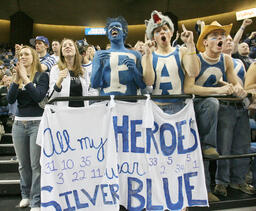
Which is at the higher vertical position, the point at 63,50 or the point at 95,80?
the point at 63,50

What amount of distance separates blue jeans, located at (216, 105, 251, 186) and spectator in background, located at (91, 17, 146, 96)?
91 centimetres

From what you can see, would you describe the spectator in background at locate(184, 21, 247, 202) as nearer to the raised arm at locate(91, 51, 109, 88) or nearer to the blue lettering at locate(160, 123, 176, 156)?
the blue lettering at locate(160, 123, 176, 156)

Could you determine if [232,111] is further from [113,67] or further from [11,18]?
[11,18]

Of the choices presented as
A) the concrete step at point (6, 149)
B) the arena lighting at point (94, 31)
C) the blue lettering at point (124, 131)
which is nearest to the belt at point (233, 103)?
the blue lettering at point (124, 131)

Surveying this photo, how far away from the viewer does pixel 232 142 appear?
8.32 ft

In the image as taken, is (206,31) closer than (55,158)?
No

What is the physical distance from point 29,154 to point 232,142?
2.11 metres

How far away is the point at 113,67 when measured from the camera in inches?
91.9

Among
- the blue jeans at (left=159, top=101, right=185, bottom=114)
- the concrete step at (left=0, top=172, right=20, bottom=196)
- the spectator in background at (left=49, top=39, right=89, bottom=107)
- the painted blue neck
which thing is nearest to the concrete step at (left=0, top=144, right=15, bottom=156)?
the concrete step at (left=0, top=172, right=20, bottom=196)

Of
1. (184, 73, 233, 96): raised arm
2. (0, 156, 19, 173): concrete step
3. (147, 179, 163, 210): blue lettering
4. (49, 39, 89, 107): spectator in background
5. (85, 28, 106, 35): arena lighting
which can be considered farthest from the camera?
(85, 28, 106, 35): arena lighting

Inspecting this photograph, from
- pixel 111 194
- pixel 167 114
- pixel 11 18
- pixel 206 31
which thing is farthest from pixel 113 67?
pixel 11 18

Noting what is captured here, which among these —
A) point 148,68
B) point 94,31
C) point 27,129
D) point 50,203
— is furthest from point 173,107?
point 94,31

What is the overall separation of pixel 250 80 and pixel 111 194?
178 cm

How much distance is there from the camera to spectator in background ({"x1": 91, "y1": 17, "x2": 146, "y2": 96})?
2320 millimetres
